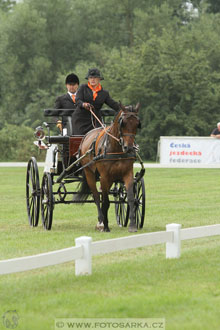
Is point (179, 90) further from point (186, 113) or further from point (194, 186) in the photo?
point (194, 186)

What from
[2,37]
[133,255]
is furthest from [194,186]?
[2,37]

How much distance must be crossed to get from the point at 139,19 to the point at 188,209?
160 ft

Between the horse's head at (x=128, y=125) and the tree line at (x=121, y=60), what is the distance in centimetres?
3287

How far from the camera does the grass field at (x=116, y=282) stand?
238 inches

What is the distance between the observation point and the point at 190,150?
33219 mm

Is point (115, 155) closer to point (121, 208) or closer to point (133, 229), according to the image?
point (133, 229)

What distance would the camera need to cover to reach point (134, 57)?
50.0m

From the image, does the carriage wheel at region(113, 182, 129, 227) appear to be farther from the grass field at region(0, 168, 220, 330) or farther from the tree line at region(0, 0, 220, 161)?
the tree line at region(0, 0, 220, 161)

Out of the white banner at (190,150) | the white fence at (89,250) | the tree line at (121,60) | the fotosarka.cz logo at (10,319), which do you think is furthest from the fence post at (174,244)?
the tree line at (121,60)

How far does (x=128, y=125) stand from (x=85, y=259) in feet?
11.4

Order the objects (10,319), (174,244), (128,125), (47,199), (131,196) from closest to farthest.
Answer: (10,319) → (174,244) → (128,125) → (131,196) → (47,199)

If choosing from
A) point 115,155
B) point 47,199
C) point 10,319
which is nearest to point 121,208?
point 47,199

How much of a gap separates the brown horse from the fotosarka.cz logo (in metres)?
4.88

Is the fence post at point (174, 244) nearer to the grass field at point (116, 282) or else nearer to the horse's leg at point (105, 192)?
the grass field at point (116, 282)
